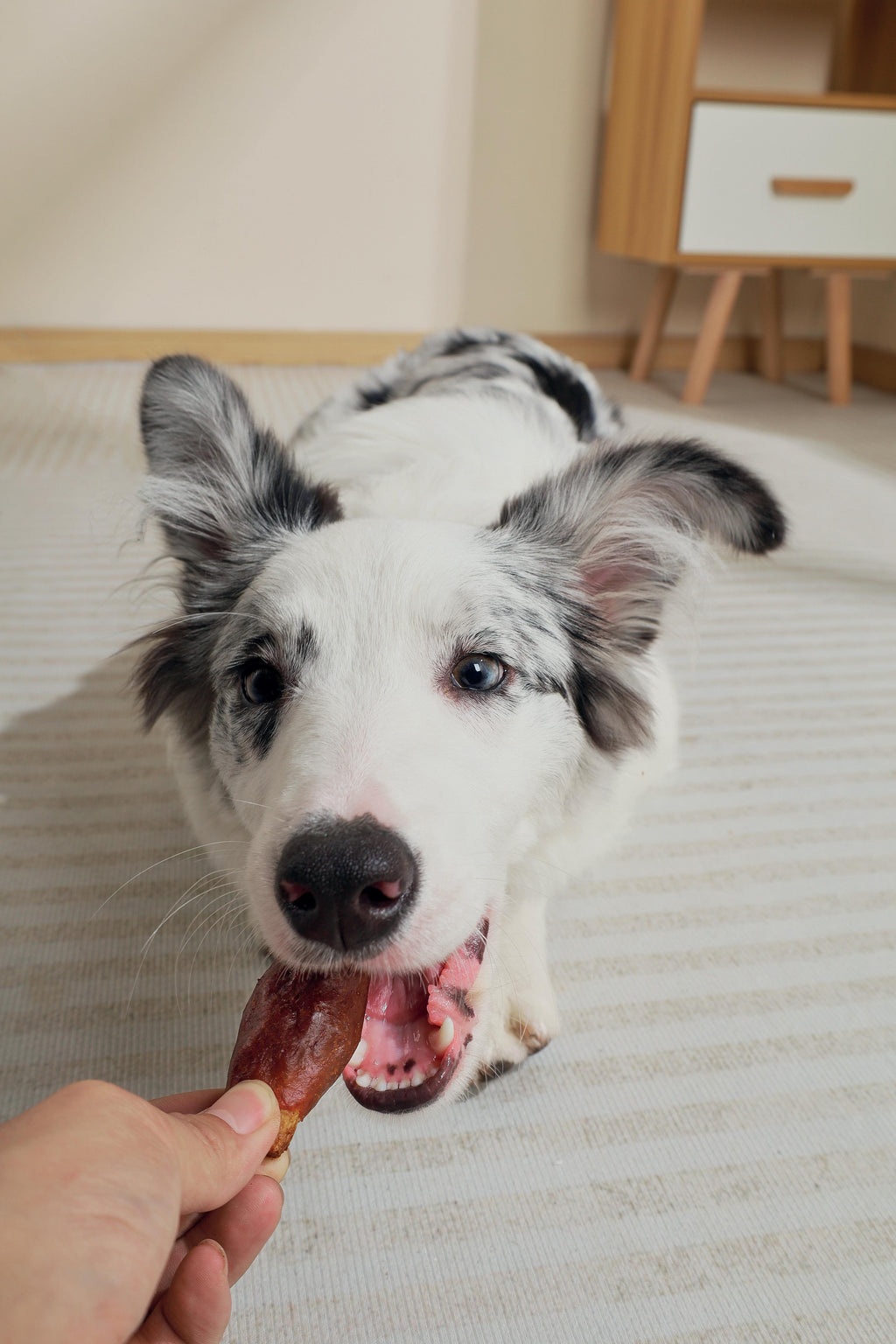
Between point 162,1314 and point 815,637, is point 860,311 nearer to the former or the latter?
point 815,637

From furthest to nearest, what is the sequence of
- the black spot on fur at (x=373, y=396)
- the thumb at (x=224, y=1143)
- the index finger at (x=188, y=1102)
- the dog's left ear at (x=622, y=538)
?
the black spot on fur at (x=373, y=396) < the dog's left ear at (x=622, y=538) < the index finger at (x=188, y=1102) < the thumb at (x=224, y=1143)

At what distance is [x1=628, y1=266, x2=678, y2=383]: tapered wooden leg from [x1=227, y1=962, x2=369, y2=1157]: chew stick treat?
12.9ft

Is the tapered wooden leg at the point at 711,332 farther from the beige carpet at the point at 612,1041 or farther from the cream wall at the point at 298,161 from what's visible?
the beige carpet at the point at 612,1041

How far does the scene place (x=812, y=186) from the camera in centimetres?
358

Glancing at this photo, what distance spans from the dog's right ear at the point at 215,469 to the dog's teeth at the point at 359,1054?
666 millimetres

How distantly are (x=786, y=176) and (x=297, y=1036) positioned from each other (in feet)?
12.3

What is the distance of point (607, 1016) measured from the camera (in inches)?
46.0

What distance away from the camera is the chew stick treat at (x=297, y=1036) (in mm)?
798

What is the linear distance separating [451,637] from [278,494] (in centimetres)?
41

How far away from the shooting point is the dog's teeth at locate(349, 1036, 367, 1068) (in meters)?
0.90

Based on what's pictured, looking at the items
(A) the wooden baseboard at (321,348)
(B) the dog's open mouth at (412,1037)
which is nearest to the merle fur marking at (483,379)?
(B) the dog's open mouth at (412,1037)

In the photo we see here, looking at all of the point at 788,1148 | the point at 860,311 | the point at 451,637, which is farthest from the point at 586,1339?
the point at 860,311

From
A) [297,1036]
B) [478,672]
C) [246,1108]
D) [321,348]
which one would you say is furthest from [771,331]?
[246,1108]

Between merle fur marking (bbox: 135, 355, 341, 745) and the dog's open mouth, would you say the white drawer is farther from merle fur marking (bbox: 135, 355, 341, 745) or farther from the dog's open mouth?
the dog's open mouth
